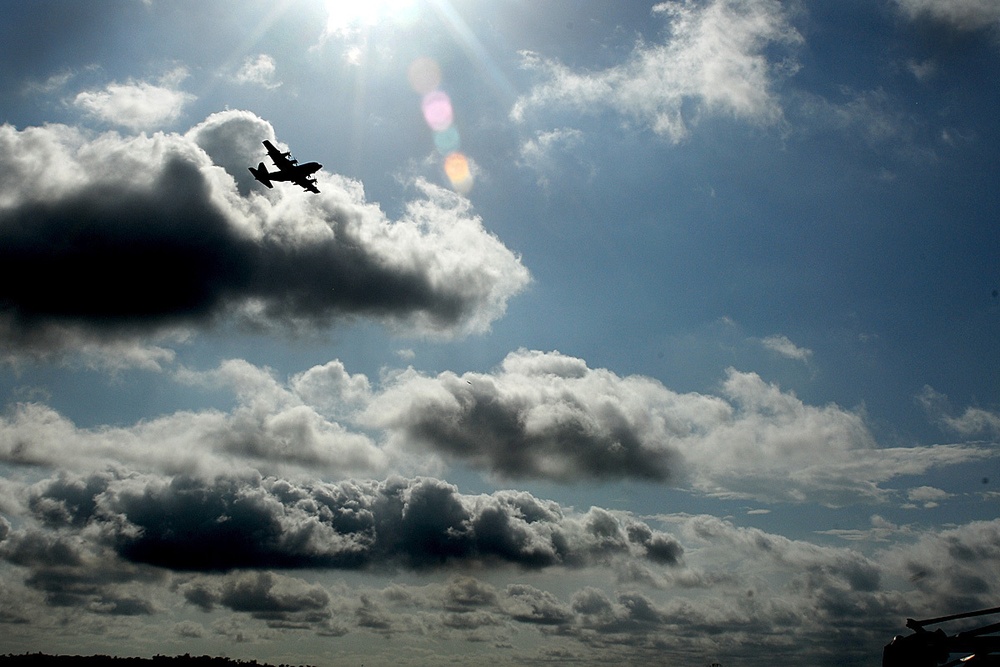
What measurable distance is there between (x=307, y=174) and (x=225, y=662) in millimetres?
110884

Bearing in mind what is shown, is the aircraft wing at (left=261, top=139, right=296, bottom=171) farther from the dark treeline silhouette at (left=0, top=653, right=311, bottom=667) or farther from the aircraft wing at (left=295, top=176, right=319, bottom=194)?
the dark treeline silhouette at (left=0, top=653, right=311, bottom=667)

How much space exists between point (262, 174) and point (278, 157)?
464 centimetres

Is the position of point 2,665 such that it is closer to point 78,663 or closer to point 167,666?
point 78,663

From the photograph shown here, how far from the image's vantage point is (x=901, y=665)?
20.1 metres

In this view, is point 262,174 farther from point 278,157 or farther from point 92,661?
point 92,661

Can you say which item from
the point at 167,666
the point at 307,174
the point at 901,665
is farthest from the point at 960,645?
the point at 167,666

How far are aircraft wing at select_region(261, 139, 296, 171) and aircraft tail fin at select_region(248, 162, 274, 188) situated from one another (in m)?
2.76

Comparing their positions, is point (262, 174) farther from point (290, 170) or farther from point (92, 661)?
point (92, 661)

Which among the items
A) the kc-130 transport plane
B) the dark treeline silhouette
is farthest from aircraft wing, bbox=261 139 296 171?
the dark treeline silhouette

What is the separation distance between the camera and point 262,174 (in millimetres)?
87938

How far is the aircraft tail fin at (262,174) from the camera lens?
3445 inches

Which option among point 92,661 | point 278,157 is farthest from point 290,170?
point 92,661

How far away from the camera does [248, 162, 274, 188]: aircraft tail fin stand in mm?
87500

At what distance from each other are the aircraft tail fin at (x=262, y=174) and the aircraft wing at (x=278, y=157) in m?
2.76
